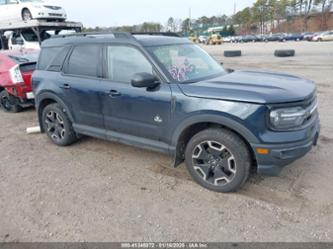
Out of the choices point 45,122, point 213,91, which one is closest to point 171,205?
point 213,91

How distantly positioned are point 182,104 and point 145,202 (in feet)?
4.03

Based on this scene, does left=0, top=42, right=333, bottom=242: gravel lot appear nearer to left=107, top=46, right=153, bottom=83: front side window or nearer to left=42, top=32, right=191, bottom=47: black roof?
left=107, top=46, right=153, bottom=83: front side window

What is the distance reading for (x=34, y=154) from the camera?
194 inches

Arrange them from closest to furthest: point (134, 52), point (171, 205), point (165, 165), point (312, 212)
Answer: point (312, 212)
point (171, 205)
point (134, 52)
point (165, 165)

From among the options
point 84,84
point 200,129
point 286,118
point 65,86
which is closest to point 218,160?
point 200,129

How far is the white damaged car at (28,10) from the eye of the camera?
13.7 meters

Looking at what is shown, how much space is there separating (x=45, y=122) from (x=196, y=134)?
10.2 feet

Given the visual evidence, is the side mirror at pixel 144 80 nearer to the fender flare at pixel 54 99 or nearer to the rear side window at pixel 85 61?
the rear side window at pixel 85 61

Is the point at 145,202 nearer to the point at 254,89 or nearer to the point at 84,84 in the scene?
the point at 254,89

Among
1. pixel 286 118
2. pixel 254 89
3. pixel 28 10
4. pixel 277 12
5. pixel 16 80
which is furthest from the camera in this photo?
pixel 277 12

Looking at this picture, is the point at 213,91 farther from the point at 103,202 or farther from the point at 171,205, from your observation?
the point at 103,202

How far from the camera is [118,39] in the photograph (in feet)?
13.5

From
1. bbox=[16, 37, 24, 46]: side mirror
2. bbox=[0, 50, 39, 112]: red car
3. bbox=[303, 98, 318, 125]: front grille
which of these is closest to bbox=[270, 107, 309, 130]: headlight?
bbox=[303, 98, 318, 125]: front grille

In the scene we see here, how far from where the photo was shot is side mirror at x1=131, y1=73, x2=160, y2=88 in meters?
3.54
